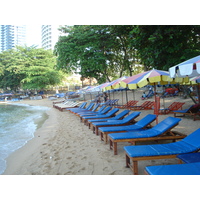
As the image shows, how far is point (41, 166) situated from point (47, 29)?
342ft

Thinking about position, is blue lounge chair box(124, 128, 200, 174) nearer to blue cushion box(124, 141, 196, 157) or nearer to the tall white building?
blue cushion box(124, 141, 196, 157)

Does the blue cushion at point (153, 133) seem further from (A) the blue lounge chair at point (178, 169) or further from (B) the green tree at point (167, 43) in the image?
(B) the green tree at point (167, 43)

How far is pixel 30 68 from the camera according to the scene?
35.4 meters

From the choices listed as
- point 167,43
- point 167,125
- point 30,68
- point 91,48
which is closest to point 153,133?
point 167,125

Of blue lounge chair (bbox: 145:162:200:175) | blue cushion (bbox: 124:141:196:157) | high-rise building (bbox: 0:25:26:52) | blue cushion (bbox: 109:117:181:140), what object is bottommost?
blue lounge chair (bbox: 145:162:200:175)

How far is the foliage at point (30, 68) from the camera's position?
35.8 meters

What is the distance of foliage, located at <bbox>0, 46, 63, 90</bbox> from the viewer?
118 feet

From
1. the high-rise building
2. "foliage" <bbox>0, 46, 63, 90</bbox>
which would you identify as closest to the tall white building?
the high-rise building

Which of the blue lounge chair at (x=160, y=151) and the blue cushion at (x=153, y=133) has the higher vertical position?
the blue cushion at (x=153, y=133)

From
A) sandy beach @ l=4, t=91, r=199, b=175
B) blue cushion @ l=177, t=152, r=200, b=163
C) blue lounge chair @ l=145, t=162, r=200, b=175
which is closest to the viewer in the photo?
blue lounge chair @ l=145, t=162, r=200, b=175

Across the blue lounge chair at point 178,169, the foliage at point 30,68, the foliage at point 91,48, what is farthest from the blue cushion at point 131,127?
the foliage at point 30,68

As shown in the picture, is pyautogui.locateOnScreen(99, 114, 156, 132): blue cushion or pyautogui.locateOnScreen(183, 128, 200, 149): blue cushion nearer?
pyautogui.locateOnScreen(183, 128, 200, 149): blue cushion

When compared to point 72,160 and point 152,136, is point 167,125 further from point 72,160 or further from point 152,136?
point 72,160
